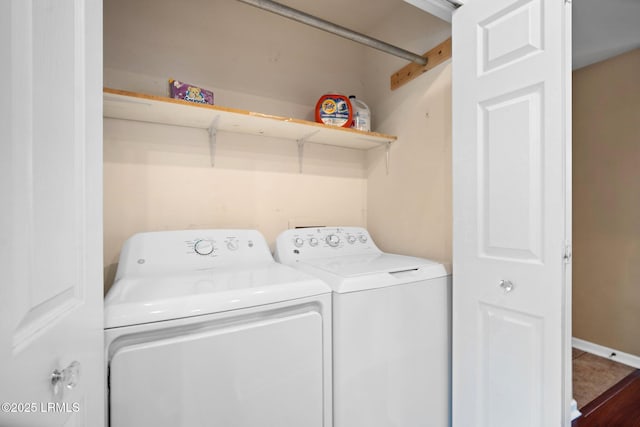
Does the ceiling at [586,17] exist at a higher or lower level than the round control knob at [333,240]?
higher

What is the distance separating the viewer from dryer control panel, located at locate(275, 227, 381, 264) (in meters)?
1.71

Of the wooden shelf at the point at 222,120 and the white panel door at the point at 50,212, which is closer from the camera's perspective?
the white panel door at the point at 50,212

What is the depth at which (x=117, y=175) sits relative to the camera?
1533mm

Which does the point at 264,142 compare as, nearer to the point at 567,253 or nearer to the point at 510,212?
the point at 510,212

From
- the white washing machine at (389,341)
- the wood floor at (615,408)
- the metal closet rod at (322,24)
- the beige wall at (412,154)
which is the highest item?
the metal closet rod at (322,24)

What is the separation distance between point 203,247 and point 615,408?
8.83ft

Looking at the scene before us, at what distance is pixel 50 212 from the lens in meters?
0.50

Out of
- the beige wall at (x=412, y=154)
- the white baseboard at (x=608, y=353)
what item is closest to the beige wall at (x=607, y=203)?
the white baseboard at (x=608, y=353)

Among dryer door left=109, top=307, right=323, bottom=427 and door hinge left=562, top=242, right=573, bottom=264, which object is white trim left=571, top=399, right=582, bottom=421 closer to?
door hinge left=562, top=242, right=573, bottom=264

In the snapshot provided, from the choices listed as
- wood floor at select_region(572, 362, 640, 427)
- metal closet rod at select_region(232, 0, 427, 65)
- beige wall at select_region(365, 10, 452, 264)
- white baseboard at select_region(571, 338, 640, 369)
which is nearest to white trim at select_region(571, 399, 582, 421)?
wood floor at select_region(572, 362, 640, 427)

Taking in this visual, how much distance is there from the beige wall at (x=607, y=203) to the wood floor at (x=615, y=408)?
587mm

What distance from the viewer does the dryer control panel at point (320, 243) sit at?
1705mm

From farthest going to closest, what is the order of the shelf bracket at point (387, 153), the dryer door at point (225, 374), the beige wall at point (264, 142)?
the shelf bracket at point (387, 153) < the beige wall at point (264, 142) < the dryer door at point (225, 374)

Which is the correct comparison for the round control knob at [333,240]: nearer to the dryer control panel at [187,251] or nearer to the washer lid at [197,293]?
the dryer control panel at [187,251]
